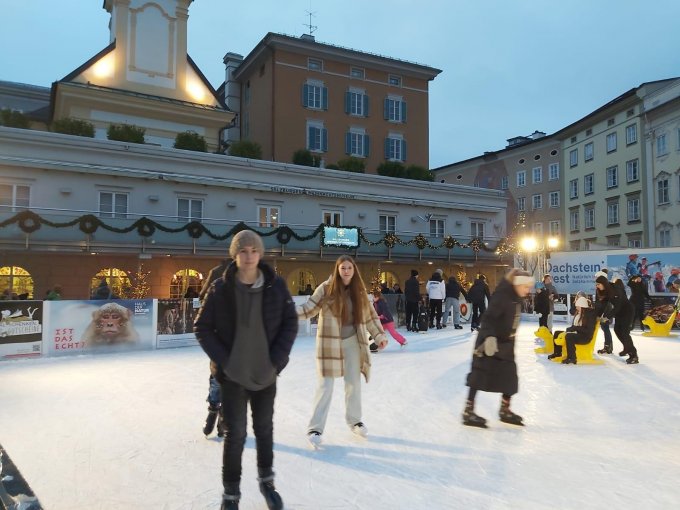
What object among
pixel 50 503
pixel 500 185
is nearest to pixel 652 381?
pixel 50 503

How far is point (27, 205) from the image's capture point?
19.2 m

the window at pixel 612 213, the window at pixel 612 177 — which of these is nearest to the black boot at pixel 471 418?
the window at pixel 612 213

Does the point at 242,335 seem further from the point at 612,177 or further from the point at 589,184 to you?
the point at 589,184

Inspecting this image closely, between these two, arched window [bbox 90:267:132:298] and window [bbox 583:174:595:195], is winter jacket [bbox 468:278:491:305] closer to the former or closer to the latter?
arched window [bbox 90:267:132:298]

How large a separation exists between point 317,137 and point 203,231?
14350mm

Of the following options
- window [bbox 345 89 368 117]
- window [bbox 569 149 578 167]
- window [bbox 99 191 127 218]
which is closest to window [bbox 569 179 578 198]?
window [bbox 569 149 578 167]

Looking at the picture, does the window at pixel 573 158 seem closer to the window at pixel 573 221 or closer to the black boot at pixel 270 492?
the window at pixel 573 221

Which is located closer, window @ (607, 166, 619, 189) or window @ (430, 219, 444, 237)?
window @ (430, 219, 444, 237)

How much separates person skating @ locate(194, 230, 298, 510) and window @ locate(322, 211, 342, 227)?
2210 cm

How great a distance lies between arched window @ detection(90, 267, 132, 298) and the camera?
19.6 metres

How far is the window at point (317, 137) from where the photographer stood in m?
32.2

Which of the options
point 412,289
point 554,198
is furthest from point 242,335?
point 554,198

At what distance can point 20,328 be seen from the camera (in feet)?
33.0

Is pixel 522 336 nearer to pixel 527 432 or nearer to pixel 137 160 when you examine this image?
pixel 527 432
